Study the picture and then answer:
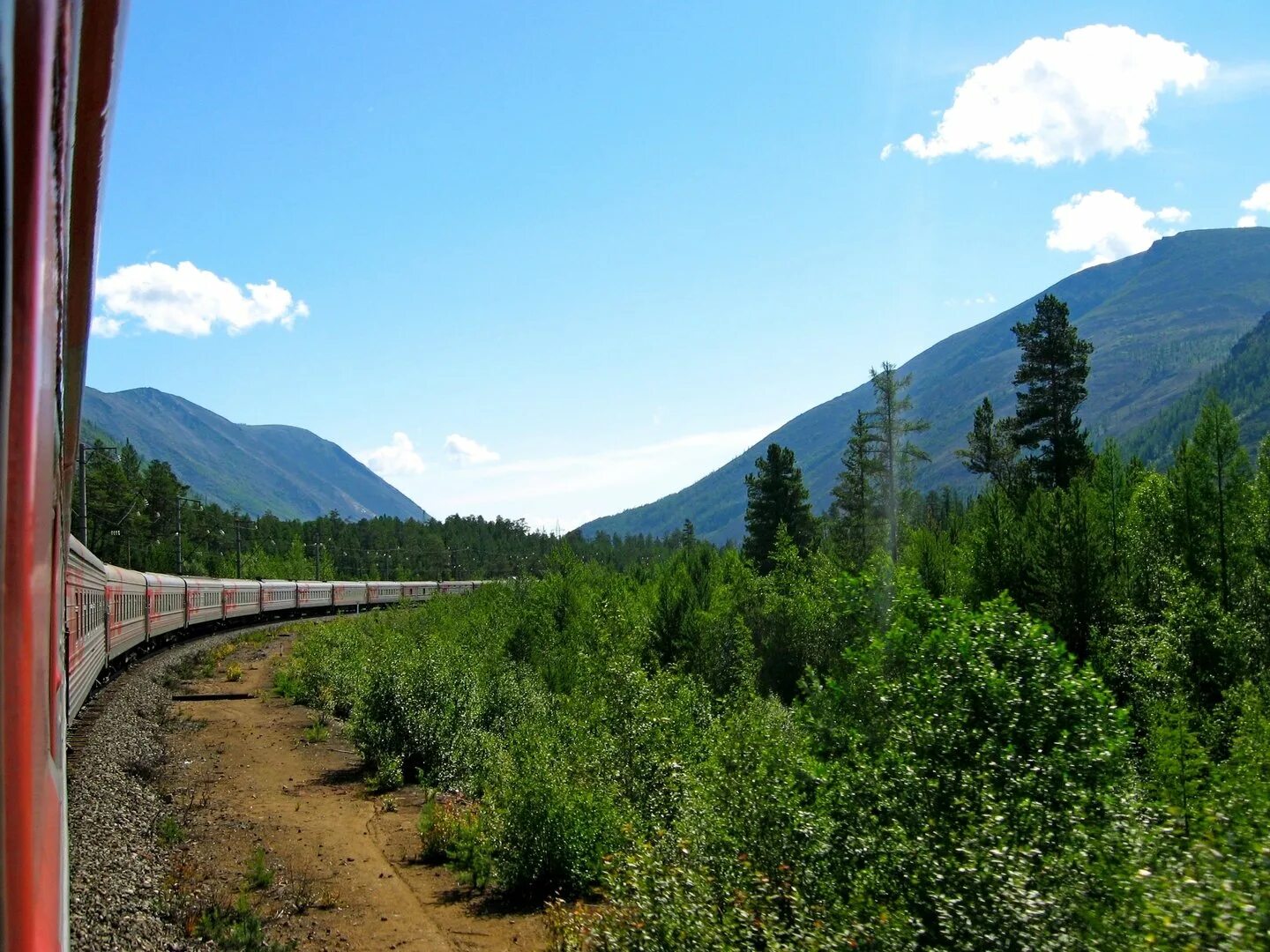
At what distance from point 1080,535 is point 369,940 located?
26.7m

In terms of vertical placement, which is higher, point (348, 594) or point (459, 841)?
point (348, 594)

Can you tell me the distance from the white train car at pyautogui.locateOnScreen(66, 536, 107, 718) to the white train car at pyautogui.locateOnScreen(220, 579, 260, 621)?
2276 cm

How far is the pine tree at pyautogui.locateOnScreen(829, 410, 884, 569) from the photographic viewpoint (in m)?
50.1

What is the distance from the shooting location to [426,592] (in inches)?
2803

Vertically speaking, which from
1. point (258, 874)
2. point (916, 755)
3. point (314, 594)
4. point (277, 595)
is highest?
point (916, 755)

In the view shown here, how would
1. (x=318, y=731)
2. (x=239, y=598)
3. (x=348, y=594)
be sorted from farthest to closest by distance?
(x=348, y=594), (x=239, y=598), (x=318, y=731)

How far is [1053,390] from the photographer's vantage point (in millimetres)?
49469

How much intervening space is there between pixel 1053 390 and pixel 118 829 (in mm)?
47663

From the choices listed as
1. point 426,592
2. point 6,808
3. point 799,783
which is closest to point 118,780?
point 799,783

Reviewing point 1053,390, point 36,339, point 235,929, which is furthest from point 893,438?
point 36,339

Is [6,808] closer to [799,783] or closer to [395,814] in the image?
[799,783]

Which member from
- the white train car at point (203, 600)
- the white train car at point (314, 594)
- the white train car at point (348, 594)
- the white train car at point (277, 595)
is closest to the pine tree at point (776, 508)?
the white train car at point (348, 594)

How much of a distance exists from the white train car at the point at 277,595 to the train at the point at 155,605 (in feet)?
0.15

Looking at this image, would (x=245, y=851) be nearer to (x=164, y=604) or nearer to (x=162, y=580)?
(x=162, y=580)
